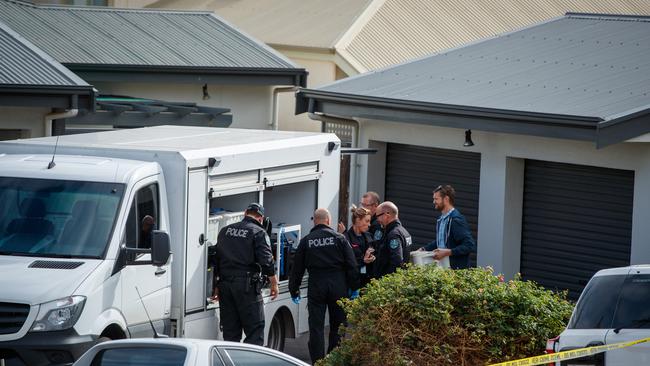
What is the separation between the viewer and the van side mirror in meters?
10.7

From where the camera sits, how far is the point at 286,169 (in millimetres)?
13484

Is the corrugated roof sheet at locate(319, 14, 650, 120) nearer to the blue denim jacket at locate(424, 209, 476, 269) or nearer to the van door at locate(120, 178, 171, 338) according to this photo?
the blue denim jacket at locate(424, 209, 476, 269)

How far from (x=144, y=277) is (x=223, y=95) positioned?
1184cm

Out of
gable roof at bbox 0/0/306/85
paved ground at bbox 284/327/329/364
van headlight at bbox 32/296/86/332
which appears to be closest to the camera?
van headlight at bbox 32/296/86/332

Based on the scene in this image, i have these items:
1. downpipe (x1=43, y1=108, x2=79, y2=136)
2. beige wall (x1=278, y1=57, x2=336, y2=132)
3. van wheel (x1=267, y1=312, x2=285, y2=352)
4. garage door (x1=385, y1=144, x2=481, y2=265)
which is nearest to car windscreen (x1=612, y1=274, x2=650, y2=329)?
van wheel (x1=267, y1=312, x2=285, y2=352)

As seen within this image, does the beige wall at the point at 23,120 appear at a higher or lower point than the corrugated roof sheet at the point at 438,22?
lower

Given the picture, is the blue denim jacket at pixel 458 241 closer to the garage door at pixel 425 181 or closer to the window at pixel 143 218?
the garage door at pixel 425 181

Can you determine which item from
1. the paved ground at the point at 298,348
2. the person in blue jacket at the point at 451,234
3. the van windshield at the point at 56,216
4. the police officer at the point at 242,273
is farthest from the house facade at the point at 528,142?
the van windshield at the point at 56,216

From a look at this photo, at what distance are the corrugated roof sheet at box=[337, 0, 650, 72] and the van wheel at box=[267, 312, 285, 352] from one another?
13615mm

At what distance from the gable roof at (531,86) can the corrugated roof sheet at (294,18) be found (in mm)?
8037

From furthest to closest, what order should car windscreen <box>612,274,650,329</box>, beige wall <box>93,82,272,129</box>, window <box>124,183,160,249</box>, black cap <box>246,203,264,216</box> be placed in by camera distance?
beige wall <box>93,82,272,129</box>, black cap <box>246,203,264,216</box>, window <box>124,183,160,249</box>, car windscreen <box>612,274,650,329</box>

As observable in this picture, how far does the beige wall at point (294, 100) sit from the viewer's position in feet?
89.5

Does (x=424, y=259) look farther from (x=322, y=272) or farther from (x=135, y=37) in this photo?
(x=135, y=37)

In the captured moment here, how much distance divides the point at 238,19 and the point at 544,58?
47.5ft
